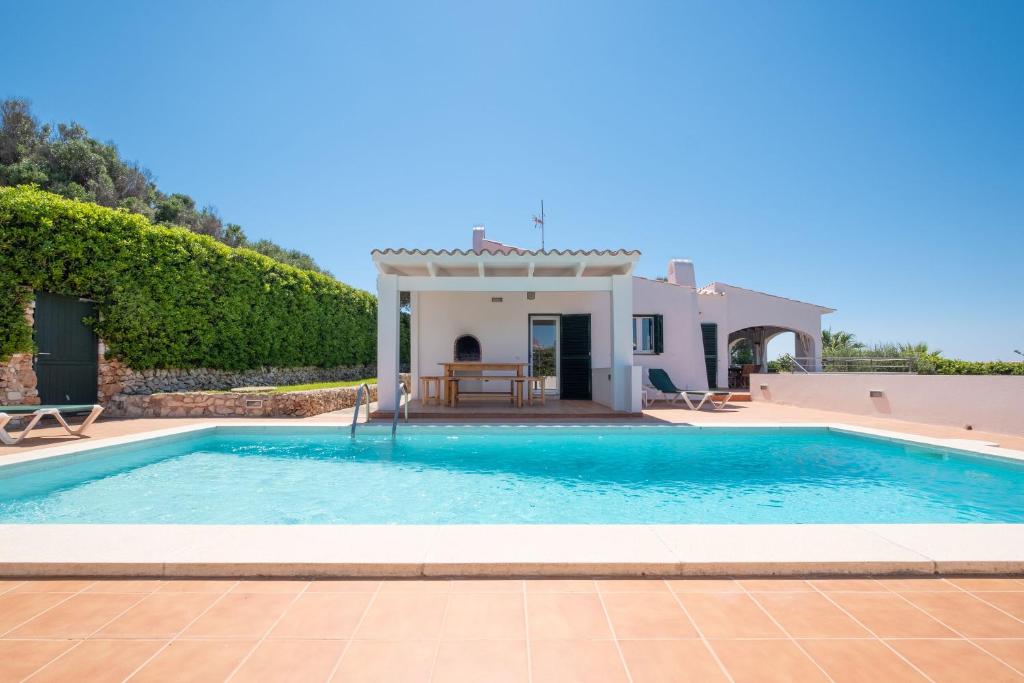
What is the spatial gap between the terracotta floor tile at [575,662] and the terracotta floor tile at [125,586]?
6.78ft

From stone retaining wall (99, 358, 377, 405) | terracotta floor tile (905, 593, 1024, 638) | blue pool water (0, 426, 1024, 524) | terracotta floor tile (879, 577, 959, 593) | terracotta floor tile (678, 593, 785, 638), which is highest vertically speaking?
stone retaining wall (99, 358, 377, 405)

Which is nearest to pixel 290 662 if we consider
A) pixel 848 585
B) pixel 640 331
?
pixel 848 585

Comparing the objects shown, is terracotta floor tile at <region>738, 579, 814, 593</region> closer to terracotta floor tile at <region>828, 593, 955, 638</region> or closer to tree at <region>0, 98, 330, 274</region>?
terracotta floor tile at <region>828, 593, 955, 638</region>

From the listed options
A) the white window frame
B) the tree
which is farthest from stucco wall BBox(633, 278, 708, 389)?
the tree

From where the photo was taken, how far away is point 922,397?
1011 centimetres

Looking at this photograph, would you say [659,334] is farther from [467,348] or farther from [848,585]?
[848,585]

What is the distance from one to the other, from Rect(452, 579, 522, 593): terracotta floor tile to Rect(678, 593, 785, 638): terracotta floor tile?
2.82 ft

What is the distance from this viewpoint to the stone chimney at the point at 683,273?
57.2ft

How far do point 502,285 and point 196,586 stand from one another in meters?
7.92

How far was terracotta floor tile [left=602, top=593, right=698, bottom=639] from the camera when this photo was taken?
2043 millimetres

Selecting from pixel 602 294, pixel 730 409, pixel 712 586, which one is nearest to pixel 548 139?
pixel 602 294

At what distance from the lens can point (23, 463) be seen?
5613mm

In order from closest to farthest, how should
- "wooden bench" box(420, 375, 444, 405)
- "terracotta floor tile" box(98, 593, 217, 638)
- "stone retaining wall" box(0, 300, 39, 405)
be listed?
"terracotta floor tile" box(98, 593, 217, 638)
"stone retaining wall" box(0, 300, 39, 405)
"wooden bench" box(420, 375, 444, 405)

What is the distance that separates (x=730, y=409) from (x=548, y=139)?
401 inches
